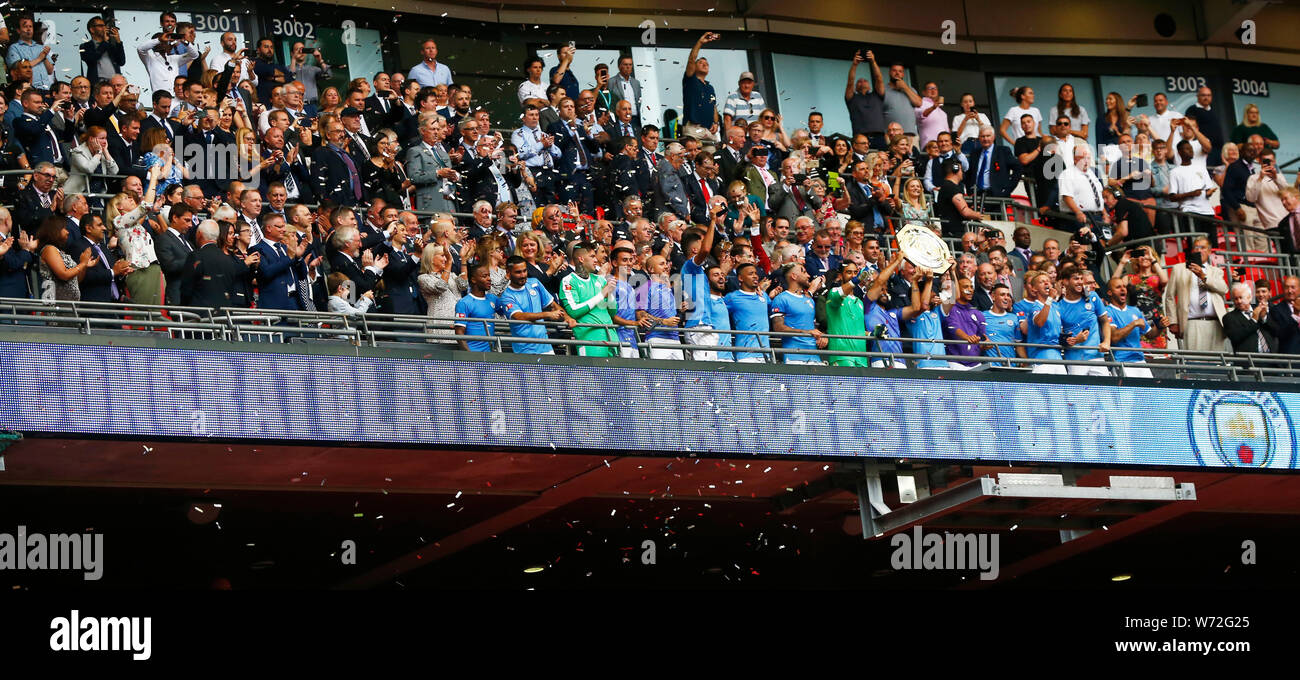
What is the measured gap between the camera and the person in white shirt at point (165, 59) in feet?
50.9

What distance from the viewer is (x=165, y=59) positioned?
15.6m

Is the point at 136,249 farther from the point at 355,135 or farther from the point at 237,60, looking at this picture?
the point at 237,60

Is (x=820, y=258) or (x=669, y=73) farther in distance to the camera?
(x=669, y=73)

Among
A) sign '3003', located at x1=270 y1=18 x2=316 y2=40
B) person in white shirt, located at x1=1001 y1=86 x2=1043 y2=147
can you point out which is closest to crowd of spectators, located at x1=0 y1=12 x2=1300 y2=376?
person in white shirt, located at x1=1001 y1=86 x2=1043 y2=147

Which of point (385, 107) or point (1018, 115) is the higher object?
point (1018, 115)

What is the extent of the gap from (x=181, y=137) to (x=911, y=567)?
6941 millimetres

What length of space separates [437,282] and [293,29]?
24.8ft

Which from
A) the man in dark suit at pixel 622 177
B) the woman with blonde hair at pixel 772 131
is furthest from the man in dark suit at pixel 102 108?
the woman with blonde hair at pixel 772 131

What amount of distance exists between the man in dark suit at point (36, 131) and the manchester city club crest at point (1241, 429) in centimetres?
888

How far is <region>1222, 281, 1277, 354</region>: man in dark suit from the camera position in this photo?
51.3 ft

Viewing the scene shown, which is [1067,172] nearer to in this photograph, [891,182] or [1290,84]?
[891,182]

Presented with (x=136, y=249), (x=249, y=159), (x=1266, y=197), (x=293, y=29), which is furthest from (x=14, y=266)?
(x=1266, y=197)

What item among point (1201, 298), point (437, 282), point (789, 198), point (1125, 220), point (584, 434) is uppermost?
point (789, 198)
